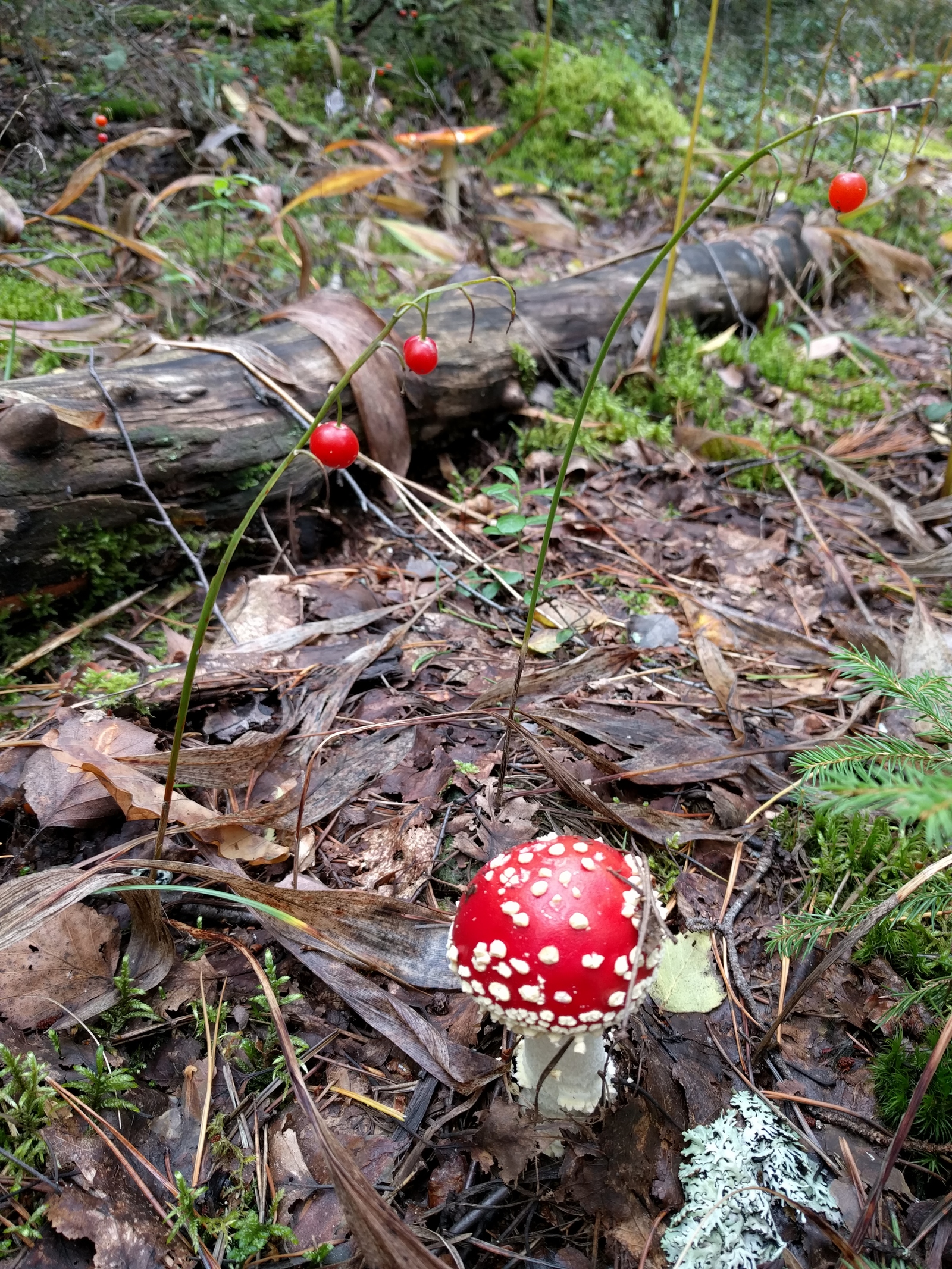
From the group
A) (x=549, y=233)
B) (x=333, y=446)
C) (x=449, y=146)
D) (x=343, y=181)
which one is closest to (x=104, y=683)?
(x=333, y=446)

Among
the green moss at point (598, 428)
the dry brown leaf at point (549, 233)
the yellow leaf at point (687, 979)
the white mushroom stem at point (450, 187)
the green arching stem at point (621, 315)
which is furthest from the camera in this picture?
the white mushroom stem at point (450, 187)

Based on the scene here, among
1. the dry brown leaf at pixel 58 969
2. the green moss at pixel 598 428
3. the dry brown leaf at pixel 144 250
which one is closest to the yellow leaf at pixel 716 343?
the green moss at pixel 598 428

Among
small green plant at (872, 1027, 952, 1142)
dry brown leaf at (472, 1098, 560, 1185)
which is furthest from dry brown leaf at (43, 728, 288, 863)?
small green plant at (872, 1027, 952, 1142)

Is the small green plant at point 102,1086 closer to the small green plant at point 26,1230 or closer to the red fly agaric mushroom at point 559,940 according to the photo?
the small green plant at point 26,1230

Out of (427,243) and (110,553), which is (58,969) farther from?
(427,243)

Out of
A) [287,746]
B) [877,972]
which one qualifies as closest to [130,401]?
[287,746]
